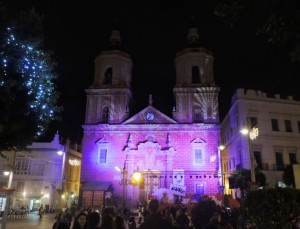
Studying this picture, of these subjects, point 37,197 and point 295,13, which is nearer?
point 295,13

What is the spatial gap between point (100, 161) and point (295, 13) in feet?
107

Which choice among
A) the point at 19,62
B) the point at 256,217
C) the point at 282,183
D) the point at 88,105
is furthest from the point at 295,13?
the point at 88,105

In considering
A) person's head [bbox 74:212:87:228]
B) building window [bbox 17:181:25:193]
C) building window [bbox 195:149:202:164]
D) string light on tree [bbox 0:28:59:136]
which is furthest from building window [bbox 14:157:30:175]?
person's head [bbox 74:212:87:228]

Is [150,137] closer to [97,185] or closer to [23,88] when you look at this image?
[97,185]

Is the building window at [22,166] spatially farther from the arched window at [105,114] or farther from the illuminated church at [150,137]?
the arched window at [105,114]

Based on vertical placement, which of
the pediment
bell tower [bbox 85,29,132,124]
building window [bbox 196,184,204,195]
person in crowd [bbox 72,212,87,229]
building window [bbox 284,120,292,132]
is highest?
bell tower [bbox 85,29,132,124]

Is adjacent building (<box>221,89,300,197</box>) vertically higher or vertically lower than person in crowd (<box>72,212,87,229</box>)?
higher

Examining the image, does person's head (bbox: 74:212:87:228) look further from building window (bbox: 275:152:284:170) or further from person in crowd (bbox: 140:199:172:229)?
building window (bbox: 275:152:284:170)

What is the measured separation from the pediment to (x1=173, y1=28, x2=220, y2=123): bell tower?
1524 millimetres

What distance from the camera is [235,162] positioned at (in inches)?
1352

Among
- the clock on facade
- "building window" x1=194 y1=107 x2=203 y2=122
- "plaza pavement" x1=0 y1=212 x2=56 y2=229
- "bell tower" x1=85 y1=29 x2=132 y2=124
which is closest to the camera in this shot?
"plaza pavement" x1=0 y1=212 x2=56 y2=229

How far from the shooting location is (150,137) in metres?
36.0

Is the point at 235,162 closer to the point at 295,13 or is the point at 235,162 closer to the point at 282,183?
the point at 282,183

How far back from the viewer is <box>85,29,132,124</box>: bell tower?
37469 millimetres
